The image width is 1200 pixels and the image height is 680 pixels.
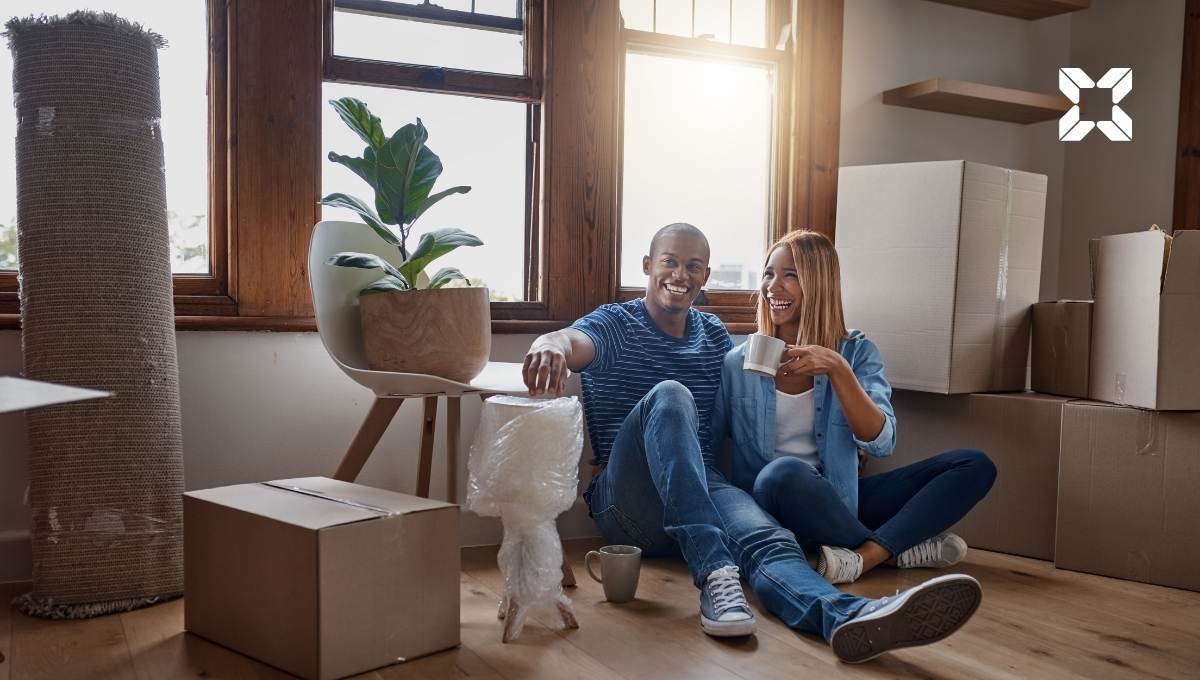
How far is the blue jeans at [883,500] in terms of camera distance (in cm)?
213

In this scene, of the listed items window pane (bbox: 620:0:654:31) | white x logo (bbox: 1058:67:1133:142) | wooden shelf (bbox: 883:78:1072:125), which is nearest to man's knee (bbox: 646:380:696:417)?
window pane (bbox: 620:0:654:31)

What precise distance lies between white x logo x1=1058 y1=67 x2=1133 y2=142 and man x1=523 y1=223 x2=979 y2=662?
1465 millimetres

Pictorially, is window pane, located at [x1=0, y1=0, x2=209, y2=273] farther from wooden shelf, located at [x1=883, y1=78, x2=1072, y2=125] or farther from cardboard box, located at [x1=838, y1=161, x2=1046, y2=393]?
wooden shelf, located at [x1=883, y1=78, x2=1072, y2=125]

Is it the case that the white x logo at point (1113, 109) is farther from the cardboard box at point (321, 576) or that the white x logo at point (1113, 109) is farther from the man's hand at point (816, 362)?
the cardboard box at point (321, 576)

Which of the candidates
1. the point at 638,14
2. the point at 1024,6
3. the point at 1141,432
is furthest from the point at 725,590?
the point at 1024,6

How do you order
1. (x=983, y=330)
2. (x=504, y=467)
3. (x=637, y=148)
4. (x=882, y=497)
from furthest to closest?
1. (x=637, y=148)
2. (x=983, y=330)
3. (x=882, y=497)
4. (x=504, y=467)

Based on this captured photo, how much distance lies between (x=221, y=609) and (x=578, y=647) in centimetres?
63

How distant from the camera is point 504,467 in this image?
5.57ft

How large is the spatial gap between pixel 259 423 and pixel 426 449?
1.58ft

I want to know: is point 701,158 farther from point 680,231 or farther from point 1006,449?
point 1006,449

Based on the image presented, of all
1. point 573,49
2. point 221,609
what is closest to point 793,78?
point 573,49

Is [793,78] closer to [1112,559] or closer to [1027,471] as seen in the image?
[1027,471]

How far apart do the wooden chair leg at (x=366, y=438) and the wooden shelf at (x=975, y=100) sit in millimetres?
1893

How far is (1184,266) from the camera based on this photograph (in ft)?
7.23
